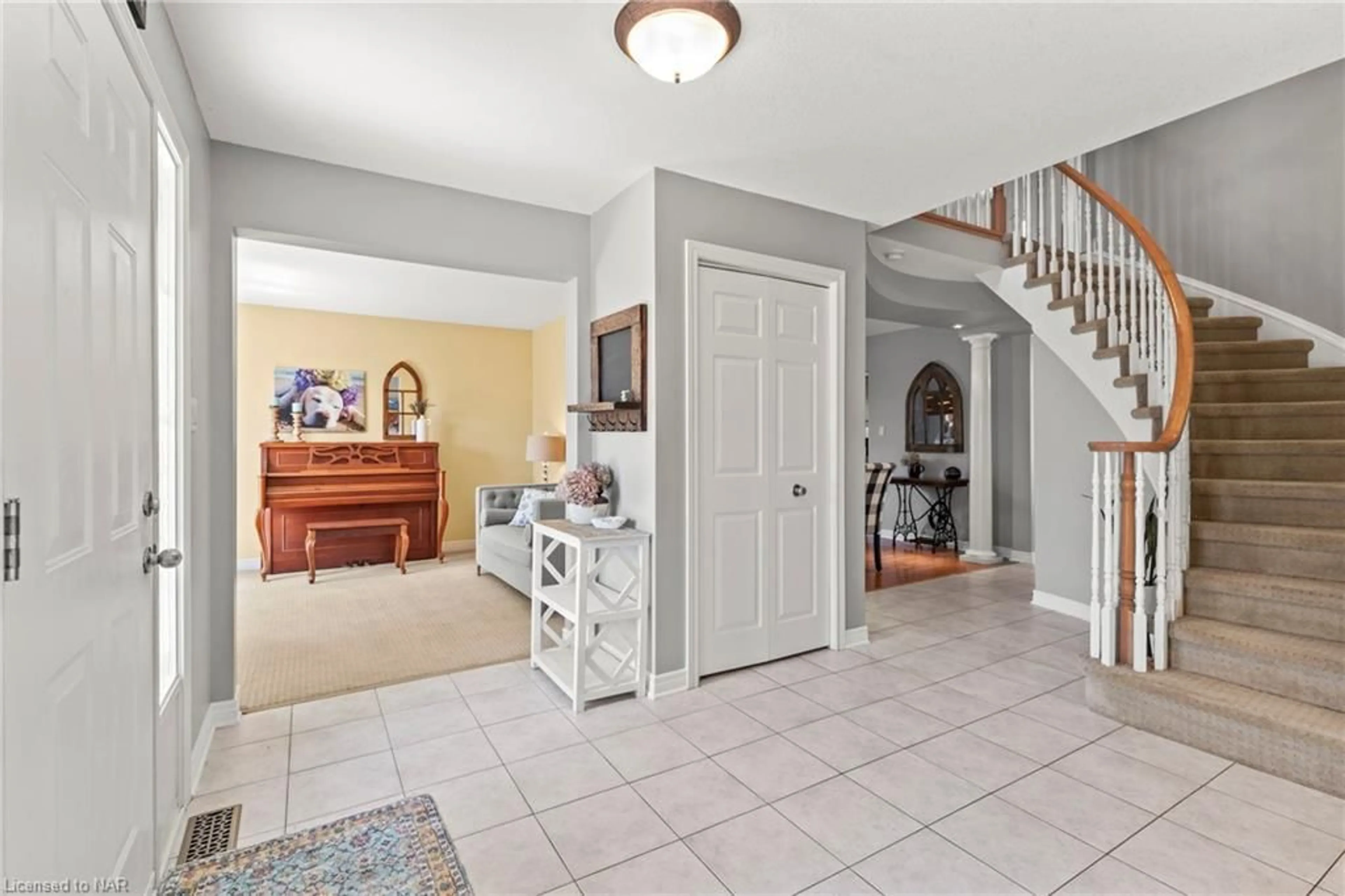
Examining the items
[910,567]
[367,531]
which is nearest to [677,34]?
[910,567]

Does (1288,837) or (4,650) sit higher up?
(4,650)

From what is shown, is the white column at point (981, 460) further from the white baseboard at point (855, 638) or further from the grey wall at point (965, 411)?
the white baseboard at point (855, 638)

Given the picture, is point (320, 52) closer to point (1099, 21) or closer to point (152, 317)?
point (152, 317)

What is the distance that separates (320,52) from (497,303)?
12.8 feet

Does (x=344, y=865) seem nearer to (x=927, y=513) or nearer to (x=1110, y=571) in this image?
(x=1110, y=571)

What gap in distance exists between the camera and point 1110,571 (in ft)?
9.48

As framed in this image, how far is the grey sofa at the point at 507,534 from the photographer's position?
467 centimetres

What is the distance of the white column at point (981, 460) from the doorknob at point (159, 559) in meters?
6.26

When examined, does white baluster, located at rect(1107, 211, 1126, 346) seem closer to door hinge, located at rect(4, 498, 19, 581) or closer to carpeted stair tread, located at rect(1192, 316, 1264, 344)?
carpeted stair tread, located at rect(1192, 316, 1264, 344)

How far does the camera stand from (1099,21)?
78.4 inches

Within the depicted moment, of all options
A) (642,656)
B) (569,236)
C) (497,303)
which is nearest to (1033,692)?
(642,656)

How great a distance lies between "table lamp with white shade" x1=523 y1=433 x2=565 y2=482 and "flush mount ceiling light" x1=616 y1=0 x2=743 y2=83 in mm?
4530

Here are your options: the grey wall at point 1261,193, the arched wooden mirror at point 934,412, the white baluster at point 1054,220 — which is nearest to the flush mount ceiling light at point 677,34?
the white baluster at point 1054,220

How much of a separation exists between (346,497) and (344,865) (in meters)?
4.55
